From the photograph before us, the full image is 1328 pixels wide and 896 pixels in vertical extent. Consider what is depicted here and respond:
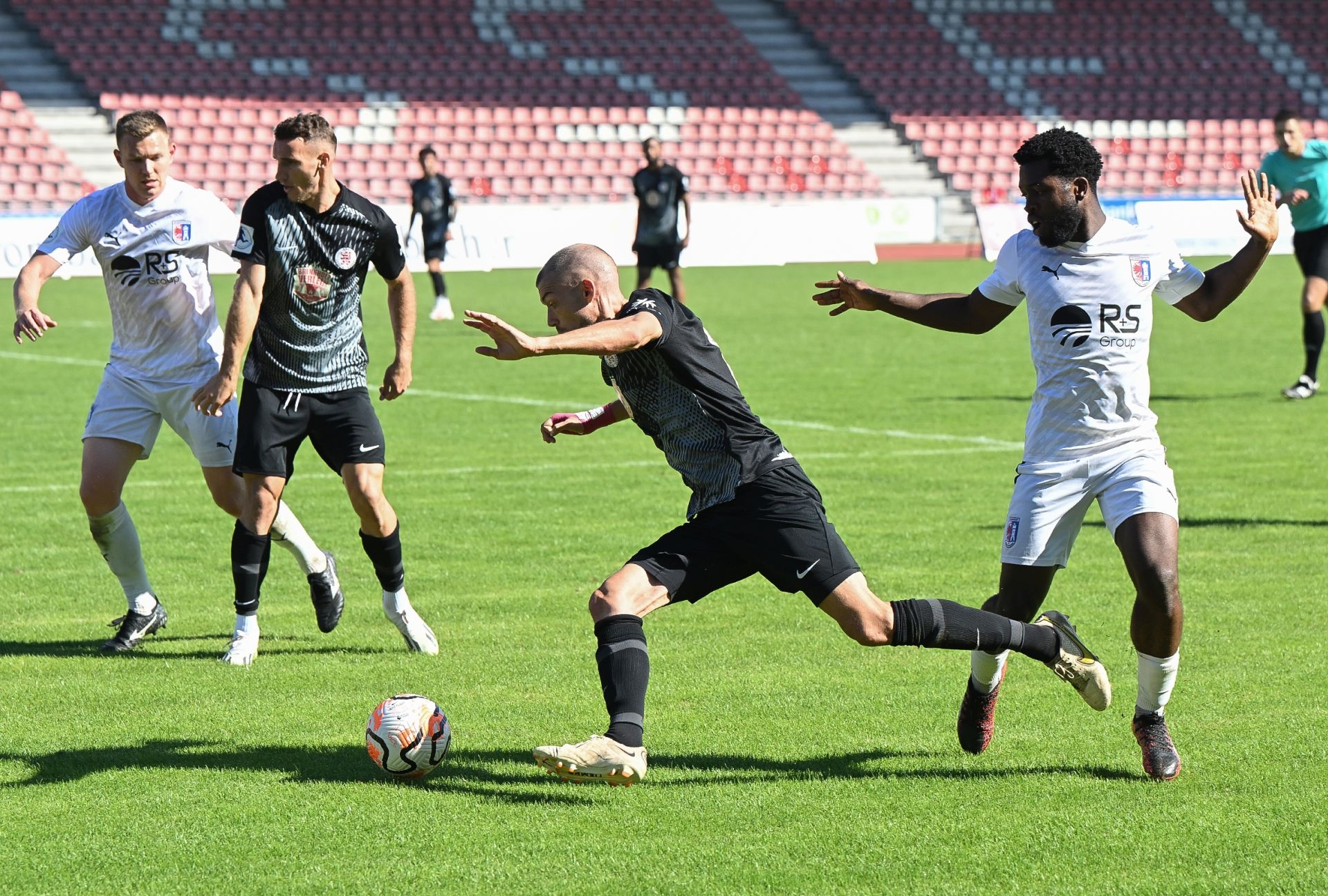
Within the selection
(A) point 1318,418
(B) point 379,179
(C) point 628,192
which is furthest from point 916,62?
(A) point 1318,418

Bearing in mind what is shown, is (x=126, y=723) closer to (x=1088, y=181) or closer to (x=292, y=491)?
(x=1088, y=181)

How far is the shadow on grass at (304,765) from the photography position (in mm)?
5441

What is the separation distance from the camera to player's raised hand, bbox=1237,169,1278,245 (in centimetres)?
554

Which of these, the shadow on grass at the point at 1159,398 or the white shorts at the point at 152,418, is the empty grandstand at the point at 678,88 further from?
the white shorts at the point at 152,418

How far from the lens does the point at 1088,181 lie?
547 cm

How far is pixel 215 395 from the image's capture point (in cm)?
686

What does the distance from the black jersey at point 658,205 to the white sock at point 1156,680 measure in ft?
55.5

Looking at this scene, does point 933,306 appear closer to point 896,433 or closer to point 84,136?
point 896,433

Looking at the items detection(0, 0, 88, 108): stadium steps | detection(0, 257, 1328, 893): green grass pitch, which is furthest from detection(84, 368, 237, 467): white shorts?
detection(0, 0, 88, 108): stadium steps

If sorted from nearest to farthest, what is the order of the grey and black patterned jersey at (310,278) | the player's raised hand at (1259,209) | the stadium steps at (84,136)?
the player's raised hand at (1259,209)
the grey and black patterned jersey at (310,278)
the stadium steps at (84,136)

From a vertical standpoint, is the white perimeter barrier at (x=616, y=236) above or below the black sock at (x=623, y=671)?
above

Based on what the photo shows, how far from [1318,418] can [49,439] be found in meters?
10.0

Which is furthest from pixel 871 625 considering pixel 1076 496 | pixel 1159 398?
pixel 1159 398

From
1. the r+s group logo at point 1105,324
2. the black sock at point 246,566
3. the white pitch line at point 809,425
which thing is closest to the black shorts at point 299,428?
the black sock at point 246,566
